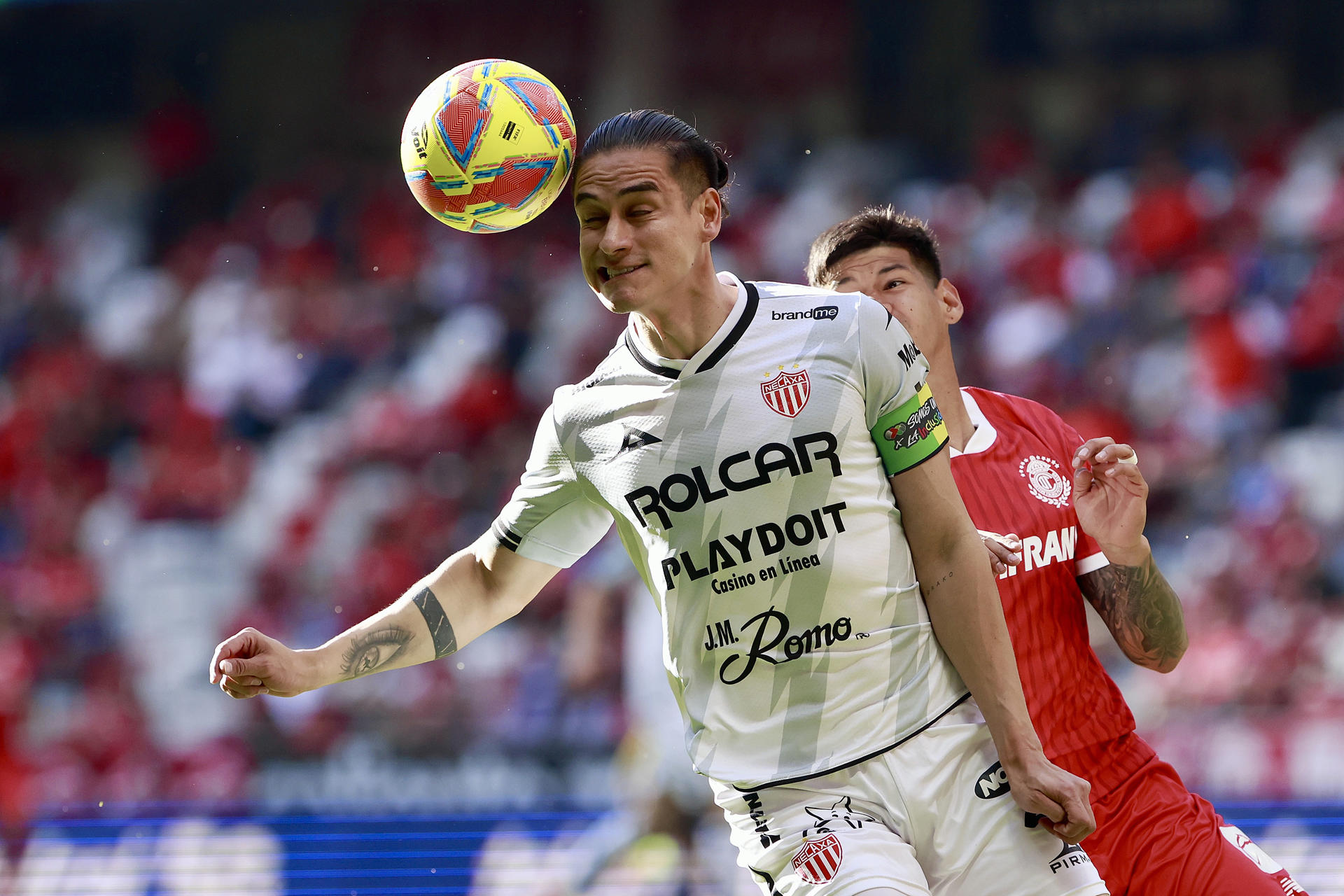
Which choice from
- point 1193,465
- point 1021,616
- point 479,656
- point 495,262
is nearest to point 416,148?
point 1021,616

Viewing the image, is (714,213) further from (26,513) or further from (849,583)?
(26,513)

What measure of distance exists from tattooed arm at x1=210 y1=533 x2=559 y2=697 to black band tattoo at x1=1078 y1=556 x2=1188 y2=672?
4.22 ft

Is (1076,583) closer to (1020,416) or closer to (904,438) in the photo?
(1020,416)

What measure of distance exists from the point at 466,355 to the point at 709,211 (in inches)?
311

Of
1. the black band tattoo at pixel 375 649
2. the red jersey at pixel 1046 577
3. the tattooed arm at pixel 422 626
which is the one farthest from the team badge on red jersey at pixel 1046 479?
the black band tattoo at pixel 375 649

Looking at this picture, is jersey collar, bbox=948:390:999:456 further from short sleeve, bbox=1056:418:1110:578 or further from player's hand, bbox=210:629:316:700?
player's hand, bbox=210:629:316:700

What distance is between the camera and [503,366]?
1059 centimetres

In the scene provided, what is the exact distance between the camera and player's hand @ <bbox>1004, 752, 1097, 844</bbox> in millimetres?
2621

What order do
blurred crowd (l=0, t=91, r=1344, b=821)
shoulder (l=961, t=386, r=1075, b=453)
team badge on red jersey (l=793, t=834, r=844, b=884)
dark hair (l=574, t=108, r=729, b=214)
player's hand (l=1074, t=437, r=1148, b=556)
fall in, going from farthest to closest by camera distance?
blurred crowd (l=0, t=91, r=1344, b=821) → shoulder (l=961, t=386, r=1075, b=453) → player's hand (l=1074, t=437, r=1148, b=556) → dark hair (l=574, t=108, r=729, b=214) → team badge on red jersey (l=793, t=834, r=844, b=884)

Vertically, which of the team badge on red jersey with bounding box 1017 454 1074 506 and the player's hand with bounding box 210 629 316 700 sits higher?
the team badge on red jersey with bounding box 1017 454 1074 506

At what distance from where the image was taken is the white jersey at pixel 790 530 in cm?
275

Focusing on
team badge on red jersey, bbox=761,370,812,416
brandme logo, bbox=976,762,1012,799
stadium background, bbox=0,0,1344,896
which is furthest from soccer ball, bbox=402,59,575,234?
stadium background, bbox=0,0,1344,896

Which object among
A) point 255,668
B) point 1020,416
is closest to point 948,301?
point 1020,416

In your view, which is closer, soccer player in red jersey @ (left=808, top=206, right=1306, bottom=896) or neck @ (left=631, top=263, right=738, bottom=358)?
neck @ (left=631, top=263, right=738, bottom=358)
